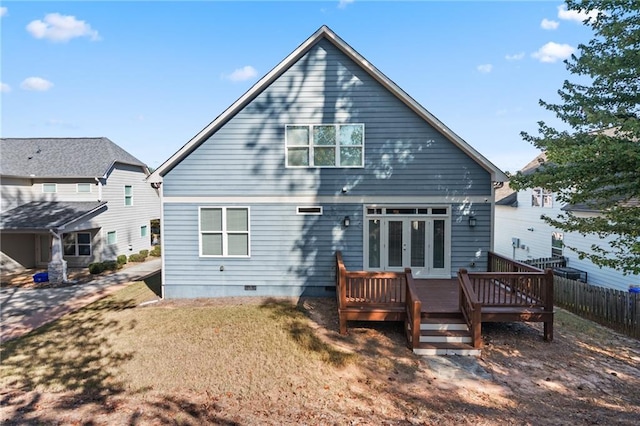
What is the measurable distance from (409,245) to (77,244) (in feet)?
61.3

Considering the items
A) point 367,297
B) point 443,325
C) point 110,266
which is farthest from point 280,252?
point 110,266

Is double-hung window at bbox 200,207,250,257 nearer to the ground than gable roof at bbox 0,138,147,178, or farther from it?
nearer to the ground

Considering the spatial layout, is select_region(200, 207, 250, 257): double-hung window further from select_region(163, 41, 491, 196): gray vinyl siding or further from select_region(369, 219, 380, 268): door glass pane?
select_region(369, 219, 380, 268): door glass pane

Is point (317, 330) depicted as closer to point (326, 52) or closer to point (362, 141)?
point (362, 141)

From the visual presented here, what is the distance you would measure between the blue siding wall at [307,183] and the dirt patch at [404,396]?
3.70m

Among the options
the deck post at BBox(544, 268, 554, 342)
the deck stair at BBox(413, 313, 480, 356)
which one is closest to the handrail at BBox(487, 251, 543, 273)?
the deck post at BBox(544, 268, 554, 342)

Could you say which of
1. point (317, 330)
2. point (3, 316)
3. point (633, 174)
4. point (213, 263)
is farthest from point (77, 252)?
point (633, 174)

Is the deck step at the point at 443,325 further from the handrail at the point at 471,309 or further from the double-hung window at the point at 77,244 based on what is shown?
the double-hung window at the point at 77,244

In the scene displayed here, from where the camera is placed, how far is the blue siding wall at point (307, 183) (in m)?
10.0

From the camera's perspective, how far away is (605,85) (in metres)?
7.76

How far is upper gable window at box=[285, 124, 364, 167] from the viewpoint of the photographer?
10156mm

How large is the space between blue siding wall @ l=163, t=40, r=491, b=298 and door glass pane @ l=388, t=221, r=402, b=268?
996 mm

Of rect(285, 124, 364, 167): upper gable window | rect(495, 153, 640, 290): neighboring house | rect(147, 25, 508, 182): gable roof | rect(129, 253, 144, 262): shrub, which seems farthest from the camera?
rect(129, 253, 144, 262): shrub

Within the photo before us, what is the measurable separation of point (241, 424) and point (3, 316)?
405 inches
